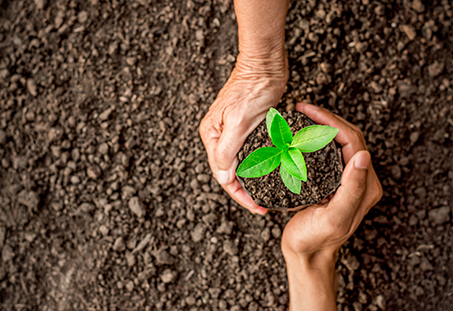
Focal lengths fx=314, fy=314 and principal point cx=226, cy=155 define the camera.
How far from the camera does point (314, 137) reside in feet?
3.07

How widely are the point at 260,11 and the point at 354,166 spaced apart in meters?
0.71

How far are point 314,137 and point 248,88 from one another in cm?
56

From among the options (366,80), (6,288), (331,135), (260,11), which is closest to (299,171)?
(331,135)

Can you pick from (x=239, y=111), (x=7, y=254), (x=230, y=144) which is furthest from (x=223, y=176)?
(x=7, y=254)

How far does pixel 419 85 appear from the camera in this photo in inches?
66.7

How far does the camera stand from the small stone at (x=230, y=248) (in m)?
1.70

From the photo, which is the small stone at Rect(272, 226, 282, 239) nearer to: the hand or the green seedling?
the hand

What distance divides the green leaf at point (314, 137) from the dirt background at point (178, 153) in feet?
2.62

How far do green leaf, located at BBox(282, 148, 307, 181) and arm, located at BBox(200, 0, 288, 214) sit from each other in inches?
13.7

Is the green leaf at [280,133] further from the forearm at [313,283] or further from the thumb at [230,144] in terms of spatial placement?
the forearm at [313,283]

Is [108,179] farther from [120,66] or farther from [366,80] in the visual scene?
[366,80]

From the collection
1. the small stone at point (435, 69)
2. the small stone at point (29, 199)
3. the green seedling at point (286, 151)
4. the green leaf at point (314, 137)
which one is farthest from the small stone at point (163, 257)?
the small stone at point (435, 69)

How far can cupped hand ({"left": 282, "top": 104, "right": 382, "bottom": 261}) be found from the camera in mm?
1274

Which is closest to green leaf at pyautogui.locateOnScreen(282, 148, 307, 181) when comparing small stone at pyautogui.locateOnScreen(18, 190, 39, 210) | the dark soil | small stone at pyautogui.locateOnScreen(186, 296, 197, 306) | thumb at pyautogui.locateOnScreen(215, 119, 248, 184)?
the dark soil
